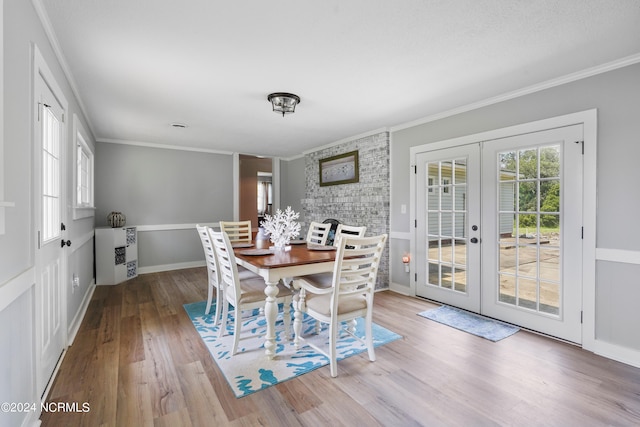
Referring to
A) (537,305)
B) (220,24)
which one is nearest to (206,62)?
(220,24)

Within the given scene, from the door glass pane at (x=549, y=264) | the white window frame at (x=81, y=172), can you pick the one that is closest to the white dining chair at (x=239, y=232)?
the white window frame at (x=81, y=172)

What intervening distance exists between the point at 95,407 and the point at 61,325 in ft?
3.39

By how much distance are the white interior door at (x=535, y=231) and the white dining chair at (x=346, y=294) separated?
1.67 meters

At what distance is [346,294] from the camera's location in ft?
7.41

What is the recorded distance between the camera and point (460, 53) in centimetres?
230

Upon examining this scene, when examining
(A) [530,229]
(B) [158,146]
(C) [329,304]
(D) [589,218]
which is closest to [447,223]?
(A) [530,229]

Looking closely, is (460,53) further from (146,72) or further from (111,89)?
(111,89)

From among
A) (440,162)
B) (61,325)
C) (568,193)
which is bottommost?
(61,325)

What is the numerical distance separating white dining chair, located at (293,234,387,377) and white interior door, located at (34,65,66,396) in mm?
1728

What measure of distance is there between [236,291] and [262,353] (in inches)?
22.0

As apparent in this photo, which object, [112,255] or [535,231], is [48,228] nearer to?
[112,255]

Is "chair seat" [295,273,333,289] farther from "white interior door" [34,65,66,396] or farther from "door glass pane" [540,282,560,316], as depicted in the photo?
"door glass pane" [540,282,560,316]

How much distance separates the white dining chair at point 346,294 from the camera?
2.19m

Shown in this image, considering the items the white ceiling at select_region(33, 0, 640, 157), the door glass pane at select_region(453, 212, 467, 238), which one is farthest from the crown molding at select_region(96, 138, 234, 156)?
the door glass pane at select_region(453, 212, 467, 238)
